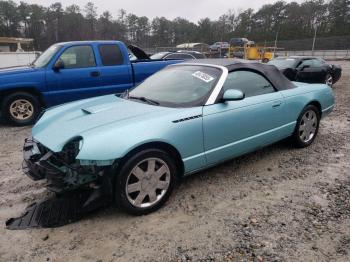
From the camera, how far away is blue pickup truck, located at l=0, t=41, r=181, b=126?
642cm

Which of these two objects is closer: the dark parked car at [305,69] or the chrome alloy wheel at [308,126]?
the chrome alloy wheel at [308,126]

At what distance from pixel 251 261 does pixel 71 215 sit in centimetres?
175

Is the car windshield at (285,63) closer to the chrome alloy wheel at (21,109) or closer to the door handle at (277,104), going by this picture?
the door handle at (277,104)

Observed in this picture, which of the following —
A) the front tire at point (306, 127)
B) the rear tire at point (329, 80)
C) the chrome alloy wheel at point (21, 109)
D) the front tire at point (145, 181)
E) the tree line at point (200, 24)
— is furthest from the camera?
the tree line at point (200, 24)

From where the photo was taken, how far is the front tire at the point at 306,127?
4684mm

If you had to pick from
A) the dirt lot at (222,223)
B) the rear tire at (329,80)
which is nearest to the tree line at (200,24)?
the rear tire at (329,80)

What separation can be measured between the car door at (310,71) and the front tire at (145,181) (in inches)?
336

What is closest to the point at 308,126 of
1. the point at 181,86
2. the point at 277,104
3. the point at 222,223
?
the point at 277,104

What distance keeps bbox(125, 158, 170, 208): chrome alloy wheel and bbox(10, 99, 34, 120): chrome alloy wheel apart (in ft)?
15.2

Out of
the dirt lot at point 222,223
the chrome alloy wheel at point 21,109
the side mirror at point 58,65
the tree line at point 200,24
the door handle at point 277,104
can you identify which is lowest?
the dirt lot at point 222,223

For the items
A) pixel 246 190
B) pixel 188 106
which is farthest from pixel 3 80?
pixel 246 190

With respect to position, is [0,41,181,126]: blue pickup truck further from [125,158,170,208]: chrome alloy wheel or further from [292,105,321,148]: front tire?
[125,158,170,208]: chrome alloy wheel

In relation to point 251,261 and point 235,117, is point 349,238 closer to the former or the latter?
point 251,261

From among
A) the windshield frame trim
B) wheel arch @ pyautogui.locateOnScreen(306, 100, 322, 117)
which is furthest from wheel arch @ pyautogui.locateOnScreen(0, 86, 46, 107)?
wheel arch @ pyautogui.locateOnScreen(306, 100, 322, 117)
